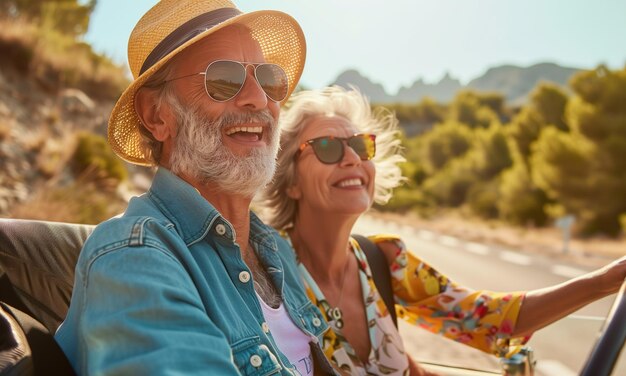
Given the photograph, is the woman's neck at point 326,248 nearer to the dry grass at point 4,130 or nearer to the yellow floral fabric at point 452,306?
the yellow floral fabric at point 452,306

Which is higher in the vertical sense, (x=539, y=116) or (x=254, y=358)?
(x=254, y=358)

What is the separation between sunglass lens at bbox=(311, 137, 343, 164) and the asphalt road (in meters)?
1.15

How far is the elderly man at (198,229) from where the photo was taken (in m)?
1.05

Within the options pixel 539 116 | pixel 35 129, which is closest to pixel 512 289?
pixel 35 129

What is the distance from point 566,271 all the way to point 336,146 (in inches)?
308

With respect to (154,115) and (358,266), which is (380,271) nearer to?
(358,266)

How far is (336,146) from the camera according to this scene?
245 cm

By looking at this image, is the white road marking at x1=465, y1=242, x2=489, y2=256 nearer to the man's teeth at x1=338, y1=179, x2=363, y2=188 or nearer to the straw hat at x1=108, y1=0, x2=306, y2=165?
the man's teeth at x1=338, y1=179, x2=363, y2=188

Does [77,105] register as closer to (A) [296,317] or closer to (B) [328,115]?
(B) [328,115]

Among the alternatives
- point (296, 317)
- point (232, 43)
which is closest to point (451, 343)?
point (296, 317)

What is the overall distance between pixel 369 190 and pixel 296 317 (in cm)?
98

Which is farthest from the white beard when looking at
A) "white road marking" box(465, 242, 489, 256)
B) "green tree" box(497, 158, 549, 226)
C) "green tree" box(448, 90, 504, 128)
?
"green tree" box(448, 90, 504, 128)

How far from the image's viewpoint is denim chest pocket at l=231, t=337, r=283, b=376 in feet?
4.03

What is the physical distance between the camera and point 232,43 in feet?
5.70
